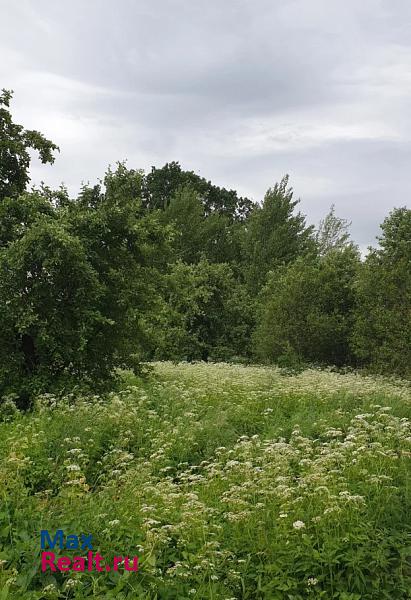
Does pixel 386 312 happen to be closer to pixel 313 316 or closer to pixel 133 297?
pixel 313 316

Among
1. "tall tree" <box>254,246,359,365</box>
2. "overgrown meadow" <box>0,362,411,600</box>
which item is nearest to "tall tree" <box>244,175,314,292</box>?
"tall tree" <box>254,246,359,365</box>

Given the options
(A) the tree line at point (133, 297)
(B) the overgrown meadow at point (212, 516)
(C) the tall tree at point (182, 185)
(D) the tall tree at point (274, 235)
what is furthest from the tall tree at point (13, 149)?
(C) the tall tree at point (182, 185)

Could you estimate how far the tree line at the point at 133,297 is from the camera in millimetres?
11602

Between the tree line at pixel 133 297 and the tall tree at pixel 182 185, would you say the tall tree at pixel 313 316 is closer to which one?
the tree line at pixel 133 297

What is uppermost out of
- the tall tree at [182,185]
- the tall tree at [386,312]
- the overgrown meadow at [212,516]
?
the tall tree at [182,185]

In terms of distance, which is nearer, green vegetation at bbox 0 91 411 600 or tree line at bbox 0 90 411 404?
green vegetation at bbox 0 91 411 600

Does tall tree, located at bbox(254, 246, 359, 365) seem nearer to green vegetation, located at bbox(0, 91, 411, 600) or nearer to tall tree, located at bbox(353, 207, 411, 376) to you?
green vegetation, located at bbox(0, 91, 411, 600)

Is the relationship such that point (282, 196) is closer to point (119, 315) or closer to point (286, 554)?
point (119, 315)

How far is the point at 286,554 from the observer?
4871 mm

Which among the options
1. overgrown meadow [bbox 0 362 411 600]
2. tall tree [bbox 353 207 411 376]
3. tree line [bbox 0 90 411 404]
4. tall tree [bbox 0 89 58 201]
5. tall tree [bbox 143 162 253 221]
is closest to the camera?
overgrown meadow [bbox 0 362 411 600]

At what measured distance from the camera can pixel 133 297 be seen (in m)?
13.1

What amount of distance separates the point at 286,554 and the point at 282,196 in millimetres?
45251

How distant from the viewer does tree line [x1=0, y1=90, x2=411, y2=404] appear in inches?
457

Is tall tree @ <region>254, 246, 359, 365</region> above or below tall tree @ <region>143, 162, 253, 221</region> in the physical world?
below
